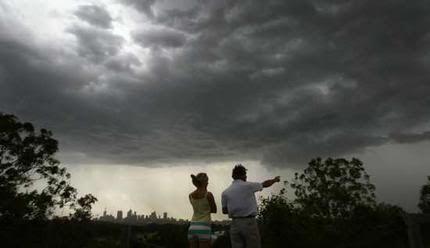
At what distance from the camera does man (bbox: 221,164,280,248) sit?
5.40 meters

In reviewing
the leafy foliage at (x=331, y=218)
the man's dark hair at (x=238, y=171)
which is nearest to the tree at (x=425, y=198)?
the leafy foliage at (x=331, y=218)

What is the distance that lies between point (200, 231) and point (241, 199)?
0.71 m

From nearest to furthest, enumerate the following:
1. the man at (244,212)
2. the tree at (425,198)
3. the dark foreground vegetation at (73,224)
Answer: the man at (244,212)
the dark foreground vegetation at (73,224)
the tree at (425,198)

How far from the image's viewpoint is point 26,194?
18266 millimetres

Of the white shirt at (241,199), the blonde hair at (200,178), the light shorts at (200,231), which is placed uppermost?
the blonde hair at (200,178)

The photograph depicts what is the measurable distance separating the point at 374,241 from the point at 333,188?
1291 centimetres

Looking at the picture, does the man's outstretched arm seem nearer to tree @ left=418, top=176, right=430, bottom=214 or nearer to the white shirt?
the white shirt

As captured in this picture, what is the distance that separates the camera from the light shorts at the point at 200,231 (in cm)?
553

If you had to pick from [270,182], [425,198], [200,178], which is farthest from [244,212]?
[425,198]

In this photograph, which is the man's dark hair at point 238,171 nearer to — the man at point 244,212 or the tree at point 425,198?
the man at point 244,212

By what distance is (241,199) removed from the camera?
215 inches

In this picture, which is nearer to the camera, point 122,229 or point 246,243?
point 246,243

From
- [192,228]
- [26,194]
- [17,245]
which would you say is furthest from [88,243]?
[192,228]

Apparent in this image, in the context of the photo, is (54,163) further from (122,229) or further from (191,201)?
(191,201)
